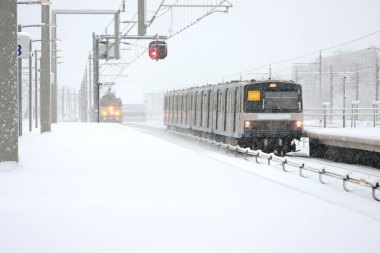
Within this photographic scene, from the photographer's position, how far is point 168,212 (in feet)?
26.0

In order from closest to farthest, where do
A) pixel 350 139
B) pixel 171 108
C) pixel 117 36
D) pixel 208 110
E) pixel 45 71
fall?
pixel 350 139 → pixel 45 71 → pixel 208 110 → pixel 117 36 → pixel 171 108

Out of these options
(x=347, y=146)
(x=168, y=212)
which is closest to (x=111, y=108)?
(x=347, y=146)

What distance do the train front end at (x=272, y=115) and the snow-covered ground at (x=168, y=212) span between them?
952 cm

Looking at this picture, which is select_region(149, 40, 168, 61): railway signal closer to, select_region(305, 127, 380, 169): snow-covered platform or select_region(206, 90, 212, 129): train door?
select_region(206, 90, 212, 129): train door

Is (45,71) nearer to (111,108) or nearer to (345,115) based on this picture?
(345,115)

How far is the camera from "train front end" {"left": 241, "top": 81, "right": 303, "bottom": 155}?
22.9 m

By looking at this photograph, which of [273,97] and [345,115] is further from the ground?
[273,97]

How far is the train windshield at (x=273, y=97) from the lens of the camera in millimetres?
22969

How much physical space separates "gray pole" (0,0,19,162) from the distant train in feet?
169

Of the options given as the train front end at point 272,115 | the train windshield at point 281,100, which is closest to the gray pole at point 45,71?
the train front end at point 272,115

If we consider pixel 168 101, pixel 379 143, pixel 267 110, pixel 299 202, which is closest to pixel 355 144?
pixel 379 143

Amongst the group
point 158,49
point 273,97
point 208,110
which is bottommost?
point 208,110

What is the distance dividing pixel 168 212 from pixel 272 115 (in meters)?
15.8

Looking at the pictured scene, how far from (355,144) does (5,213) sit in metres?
13.6
